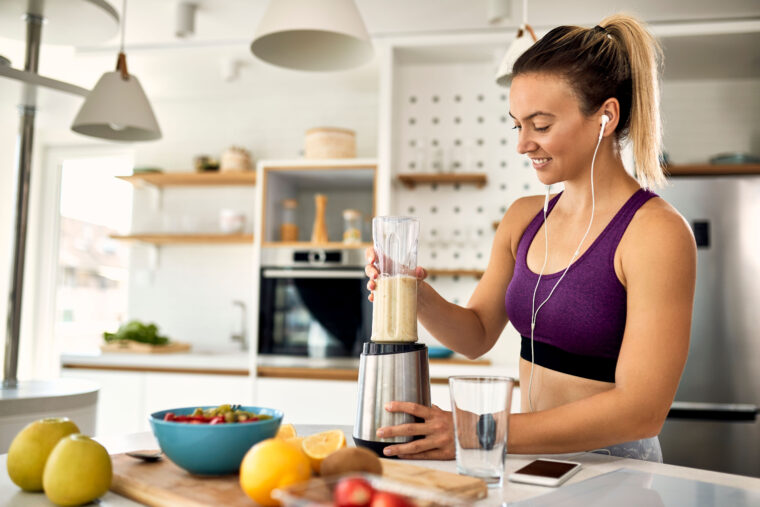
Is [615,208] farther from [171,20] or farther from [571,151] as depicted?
[171,20]

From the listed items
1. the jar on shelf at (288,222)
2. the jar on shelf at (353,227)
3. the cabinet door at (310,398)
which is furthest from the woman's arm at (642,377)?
the jar on shelf at (288,222)

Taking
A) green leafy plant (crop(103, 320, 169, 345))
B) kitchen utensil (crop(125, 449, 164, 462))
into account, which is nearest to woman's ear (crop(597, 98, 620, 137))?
kitchen utensil (crop(125, 449, 164, 462))

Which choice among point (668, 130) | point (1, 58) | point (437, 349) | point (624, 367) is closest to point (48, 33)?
point (1, 58)

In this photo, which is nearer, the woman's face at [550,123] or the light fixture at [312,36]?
the woman's face at [550,123]

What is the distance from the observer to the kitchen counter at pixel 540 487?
89 cm

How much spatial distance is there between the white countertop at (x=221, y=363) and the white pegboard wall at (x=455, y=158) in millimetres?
447

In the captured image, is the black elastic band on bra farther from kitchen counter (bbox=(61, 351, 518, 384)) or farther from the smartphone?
kitchen counter (bbox=(61, 351, 518, 384))

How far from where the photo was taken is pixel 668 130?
161 inches

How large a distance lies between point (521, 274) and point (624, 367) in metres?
0.39

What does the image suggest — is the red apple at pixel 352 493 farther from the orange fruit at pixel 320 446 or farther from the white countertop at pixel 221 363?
the white countertop at pixel 221 363

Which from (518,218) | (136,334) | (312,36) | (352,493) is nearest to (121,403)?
(136,334)

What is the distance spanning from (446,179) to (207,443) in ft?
9.82

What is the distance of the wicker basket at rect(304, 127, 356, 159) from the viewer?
3.79 meters

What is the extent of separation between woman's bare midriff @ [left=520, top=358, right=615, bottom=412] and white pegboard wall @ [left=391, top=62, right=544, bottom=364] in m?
2.41
